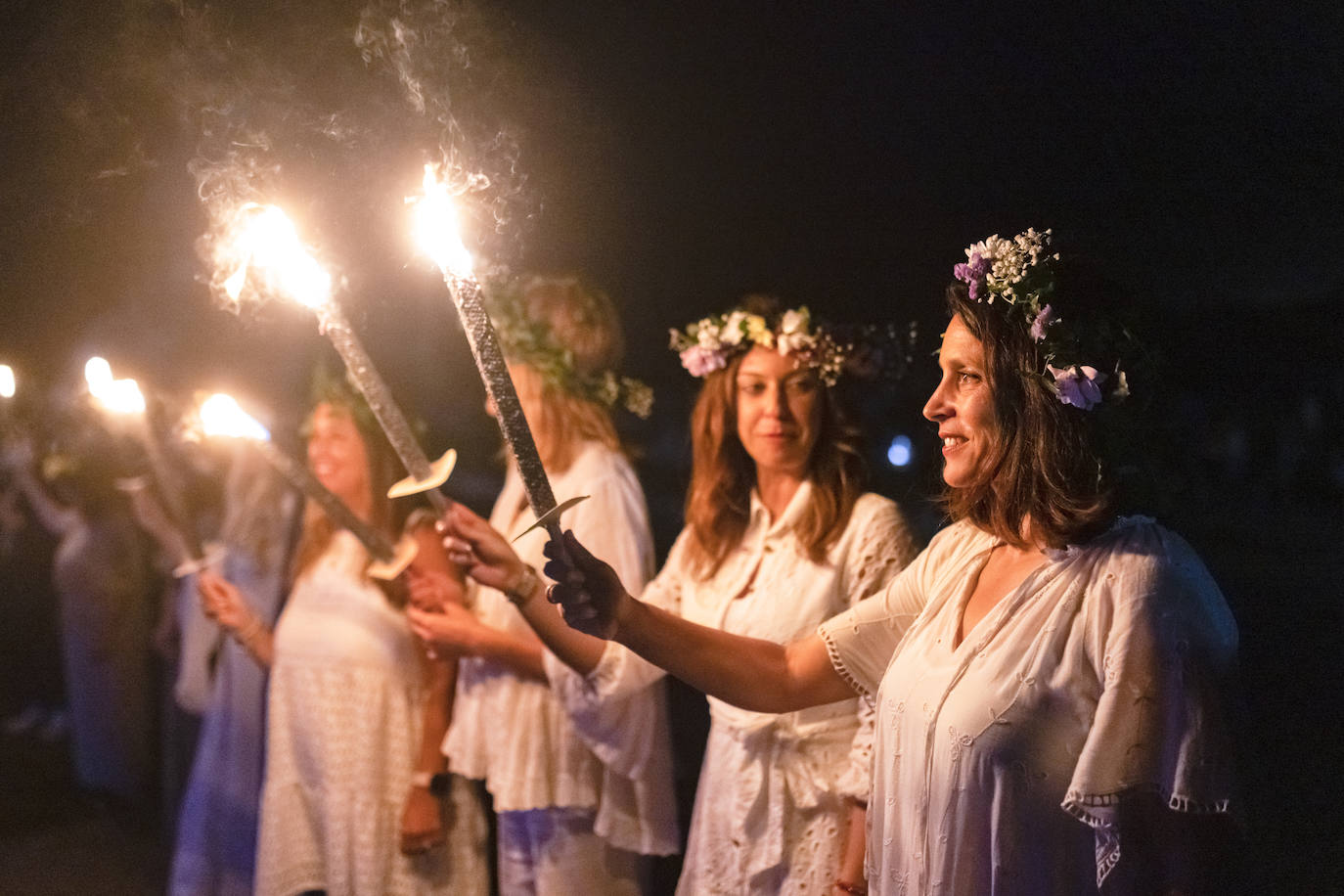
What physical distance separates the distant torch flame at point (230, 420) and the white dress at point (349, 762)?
0.98m

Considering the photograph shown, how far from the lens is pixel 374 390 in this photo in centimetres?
302

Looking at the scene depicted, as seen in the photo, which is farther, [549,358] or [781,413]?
[549,358]

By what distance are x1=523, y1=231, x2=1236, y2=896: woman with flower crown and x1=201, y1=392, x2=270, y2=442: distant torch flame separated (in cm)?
161

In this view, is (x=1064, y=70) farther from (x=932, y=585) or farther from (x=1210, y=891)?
(x=1210, y=891)

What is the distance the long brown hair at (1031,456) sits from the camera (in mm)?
2209

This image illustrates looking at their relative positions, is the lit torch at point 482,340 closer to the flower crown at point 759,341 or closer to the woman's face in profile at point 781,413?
the woman's face in profile at point 781,413

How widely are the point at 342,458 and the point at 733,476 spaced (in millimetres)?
2003

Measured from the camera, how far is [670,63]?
413cm

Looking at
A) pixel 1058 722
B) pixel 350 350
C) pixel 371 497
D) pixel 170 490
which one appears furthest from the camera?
pixel 371 497

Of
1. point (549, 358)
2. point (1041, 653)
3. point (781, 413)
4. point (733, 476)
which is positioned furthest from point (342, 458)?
point (1041, 653)

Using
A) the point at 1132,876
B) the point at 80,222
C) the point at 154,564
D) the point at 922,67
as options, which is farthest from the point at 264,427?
the point at 154,564

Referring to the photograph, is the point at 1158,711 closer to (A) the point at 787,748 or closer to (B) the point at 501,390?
(A) the point at 787,748

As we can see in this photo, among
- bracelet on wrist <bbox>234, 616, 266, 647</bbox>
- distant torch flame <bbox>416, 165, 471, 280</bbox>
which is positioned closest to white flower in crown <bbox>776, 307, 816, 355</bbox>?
distant torch flame <bbox>416, 165, 471, 280</bbox>

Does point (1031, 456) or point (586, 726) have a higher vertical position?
point (1031, 456)
